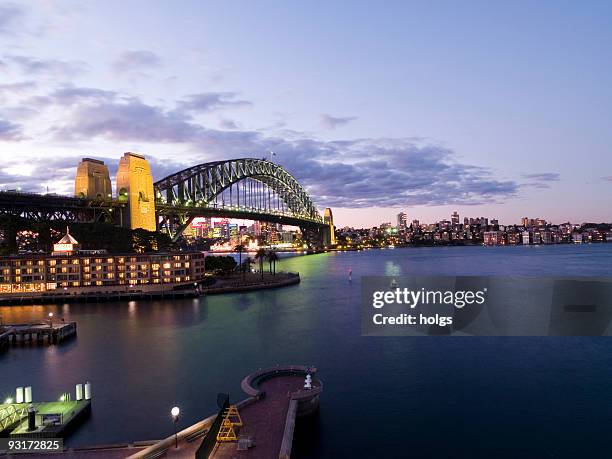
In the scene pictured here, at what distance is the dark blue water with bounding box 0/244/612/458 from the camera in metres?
17.8

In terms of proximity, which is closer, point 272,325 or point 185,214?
point 272,325

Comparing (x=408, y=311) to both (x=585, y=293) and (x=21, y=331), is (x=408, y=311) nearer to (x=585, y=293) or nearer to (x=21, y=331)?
(x=585, y=293)

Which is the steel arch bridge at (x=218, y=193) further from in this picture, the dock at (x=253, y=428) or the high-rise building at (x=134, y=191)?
the dock at (x=253, y=428)

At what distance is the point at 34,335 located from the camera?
3419 centimetres

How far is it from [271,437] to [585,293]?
49979mm

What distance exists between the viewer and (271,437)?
1476cm

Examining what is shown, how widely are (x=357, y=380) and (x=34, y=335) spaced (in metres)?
24.3

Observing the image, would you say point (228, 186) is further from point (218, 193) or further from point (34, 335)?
point (34, 335)

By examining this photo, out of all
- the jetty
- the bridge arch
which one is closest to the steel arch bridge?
the bridge arch

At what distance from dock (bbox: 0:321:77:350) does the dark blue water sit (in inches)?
65.2

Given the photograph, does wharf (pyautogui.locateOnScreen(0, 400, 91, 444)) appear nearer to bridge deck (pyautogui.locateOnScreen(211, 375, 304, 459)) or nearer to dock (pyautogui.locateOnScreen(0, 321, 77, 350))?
bridge deck (pyautogui.locateOnScreen(211, 375, 304, 459))

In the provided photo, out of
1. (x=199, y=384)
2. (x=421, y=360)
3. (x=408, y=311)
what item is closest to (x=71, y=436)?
(x=199, y=384)

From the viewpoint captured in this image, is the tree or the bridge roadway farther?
the tree

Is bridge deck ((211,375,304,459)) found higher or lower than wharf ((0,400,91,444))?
higher
